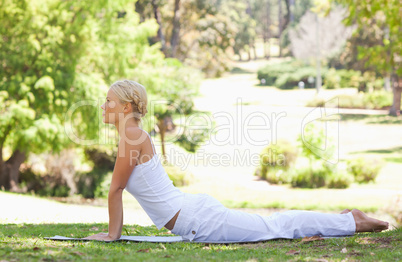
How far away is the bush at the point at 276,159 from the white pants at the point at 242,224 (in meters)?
12.7

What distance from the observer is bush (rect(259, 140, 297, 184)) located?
56.9ft

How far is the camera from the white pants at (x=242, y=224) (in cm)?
414

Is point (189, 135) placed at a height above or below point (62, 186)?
above

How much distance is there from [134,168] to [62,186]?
37.7 feet

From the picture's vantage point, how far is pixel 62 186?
14922 millimetres

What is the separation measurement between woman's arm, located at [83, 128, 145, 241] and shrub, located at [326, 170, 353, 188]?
12948mm

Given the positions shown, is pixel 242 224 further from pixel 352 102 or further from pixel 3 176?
pixel 352 102

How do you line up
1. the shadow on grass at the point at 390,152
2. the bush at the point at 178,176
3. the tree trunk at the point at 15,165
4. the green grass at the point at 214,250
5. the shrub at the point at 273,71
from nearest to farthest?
the green grass at the point at 214,250 < the tree trunk at the point at 15,165 < the bush at the point at 178,176 < the shadow on grass at the point at 390,152 < the shrub at the point at 273,71

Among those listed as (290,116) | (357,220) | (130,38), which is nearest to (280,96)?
(290,116)

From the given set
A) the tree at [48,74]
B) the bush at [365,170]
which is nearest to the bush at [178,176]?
the tree at [48,74]

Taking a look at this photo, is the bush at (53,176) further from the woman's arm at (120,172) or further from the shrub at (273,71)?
the shrub at (273,71)

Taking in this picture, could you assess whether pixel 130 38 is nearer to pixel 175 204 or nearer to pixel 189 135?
pixel 189 135

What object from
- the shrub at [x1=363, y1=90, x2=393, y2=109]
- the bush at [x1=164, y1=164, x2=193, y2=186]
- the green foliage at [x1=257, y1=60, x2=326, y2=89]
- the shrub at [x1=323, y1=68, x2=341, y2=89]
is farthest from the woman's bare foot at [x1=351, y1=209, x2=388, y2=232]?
the green foliage at [x1=257, y1=60, x2=326, y2=89]

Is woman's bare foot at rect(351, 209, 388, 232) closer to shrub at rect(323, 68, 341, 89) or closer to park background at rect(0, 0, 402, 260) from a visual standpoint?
park background at rect(0, 0, 402, 260)
